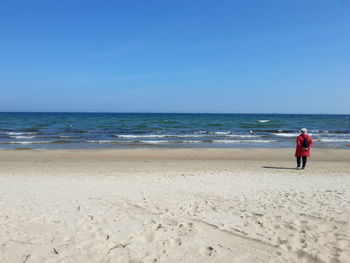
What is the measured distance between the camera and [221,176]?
28.7ft

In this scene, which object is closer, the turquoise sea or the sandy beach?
the sandy beach

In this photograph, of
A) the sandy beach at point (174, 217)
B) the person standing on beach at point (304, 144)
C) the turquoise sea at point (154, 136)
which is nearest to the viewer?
the sandy beach at point (174, 217)

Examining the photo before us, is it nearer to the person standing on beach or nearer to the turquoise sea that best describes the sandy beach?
the person standing on beach

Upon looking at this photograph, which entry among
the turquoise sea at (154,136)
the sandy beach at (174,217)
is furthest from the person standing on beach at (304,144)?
the turquoise sea at (154,136)

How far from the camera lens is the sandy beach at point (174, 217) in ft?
12.2

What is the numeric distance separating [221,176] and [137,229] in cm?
480

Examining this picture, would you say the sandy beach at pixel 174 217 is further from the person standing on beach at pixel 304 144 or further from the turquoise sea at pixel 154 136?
the turquoise sea at pixel 154 136

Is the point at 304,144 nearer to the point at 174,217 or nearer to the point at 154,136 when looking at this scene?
the point at 174,217

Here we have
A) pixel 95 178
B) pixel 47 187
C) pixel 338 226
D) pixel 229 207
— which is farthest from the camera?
pixel 95 178

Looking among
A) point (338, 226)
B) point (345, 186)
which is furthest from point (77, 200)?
point (345, 186)

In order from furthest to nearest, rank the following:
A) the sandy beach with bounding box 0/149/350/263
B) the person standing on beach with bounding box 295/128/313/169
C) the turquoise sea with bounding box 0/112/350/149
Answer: the turquoise sea with bounding box 0/112/350/149 < the person standing on beach with bounding box 295/128/313/169 < the sandy beach with bounding box 0/149/350/263

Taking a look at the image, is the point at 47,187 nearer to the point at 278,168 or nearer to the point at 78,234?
the point at 78,234

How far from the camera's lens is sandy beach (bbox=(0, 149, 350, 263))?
146 inches

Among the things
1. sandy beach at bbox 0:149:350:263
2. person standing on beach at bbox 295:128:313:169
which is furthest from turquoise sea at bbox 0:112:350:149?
sandy beach at bbox 0:149:350:263
